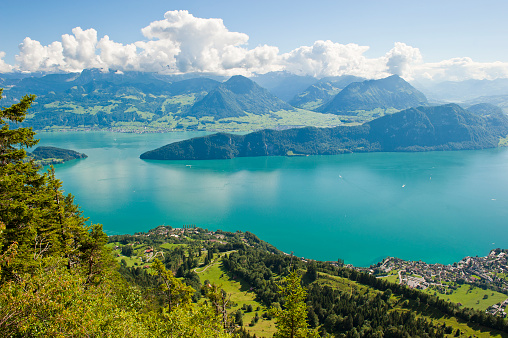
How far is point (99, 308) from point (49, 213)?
901 cm

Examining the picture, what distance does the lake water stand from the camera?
84625 mm

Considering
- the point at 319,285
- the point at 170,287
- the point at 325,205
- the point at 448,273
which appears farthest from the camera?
the point at 325,205

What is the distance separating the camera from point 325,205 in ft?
372

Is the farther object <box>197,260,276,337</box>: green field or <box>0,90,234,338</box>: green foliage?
<box>197,260,276,337</box>: green field

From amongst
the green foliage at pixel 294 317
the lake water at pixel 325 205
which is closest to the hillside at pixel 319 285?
the lake water at pixel 325 205

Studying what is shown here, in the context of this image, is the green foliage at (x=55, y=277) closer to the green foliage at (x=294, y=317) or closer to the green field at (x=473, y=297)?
the green foliage at (x=294, y=317)

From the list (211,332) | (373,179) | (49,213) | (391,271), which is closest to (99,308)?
(211,332)

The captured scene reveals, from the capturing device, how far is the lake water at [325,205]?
3332 inches

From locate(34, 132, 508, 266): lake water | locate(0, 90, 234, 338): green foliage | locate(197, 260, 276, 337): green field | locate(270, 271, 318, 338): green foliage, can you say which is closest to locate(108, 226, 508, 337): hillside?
locate(197, 260, 276, 337): green field

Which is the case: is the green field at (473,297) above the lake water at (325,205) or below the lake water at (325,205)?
below

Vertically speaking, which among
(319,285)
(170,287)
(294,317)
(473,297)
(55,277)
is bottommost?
(473,297)

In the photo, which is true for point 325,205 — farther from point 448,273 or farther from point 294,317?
point 294,317

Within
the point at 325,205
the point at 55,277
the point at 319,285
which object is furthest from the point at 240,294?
the point at 325,205

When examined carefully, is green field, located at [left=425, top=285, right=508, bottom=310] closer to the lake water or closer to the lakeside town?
the lakeside town
